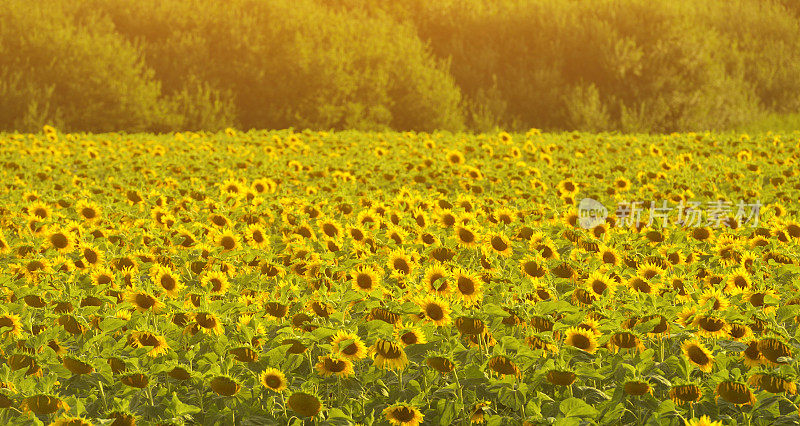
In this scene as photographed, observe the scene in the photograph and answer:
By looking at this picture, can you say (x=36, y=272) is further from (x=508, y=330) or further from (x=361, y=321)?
(x=508, y=330)

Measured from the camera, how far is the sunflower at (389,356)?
116 inches

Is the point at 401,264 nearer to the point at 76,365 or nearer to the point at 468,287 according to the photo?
the point at 468,287

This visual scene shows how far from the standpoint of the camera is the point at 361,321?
11.0 ft

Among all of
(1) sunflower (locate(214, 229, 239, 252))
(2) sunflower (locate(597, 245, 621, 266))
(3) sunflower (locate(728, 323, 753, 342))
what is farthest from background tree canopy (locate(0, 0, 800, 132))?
(3) sunflower (locate(728, 323, 753, 342))

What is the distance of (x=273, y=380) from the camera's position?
112 inches

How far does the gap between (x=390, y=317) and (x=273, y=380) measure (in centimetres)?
63

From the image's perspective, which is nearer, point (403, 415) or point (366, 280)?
point (403, 415)

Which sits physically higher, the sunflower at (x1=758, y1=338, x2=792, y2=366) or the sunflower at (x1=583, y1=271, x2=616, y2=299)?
the sunflower at (x1=758, y1=338, x2=792, y2=366)

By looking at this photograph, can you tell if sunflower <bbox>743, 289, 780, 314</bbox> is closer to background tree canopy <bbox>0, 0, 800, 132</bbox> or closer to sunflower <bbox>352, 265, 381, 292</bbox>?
sunflower <bbox>352, 265, 381, 292</bbox>

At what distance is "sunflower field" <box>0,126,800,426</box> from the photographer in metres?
2.81

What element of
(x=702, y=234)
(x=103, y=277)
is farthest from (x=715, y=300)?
(x=103, y=277)

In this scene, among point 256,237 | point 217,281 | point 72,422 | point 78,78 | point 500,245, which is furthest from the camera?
point 78,78

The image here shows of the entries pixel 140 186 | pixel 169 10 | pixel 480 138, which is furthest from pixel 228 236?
pixel 169 10

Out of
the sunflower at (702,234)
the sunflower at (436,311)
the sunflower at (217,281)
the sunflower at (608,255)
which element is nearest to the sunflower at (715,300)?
the sunflower at (608,255)
